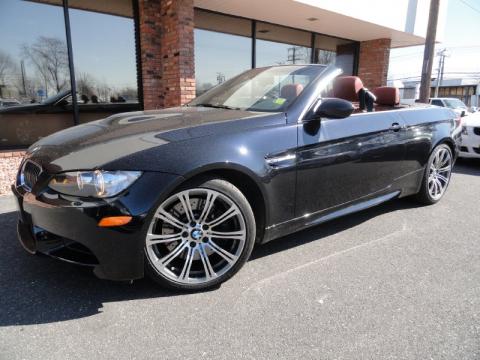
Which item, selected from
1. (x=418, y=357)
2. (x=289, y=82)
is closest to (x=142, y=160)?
(x=289, y=82)

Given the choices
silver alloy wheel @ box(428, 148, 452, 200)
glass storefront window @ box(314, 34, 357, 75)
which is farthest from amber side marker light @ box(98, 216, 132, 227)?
glass storefront window @ box(314, 34, 357, 75)

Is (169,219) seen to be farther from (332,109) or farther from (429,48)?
(429,48)

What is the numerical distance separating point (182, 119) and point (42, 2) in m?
4.48

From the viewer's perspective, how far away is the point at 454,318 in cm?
209

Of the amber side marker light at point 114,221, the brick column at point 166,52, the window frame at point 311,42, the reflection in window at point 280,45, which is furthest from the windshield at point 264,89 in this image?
the reflection in window at point 280,45

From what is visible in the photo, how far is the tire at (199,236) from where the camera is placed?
217 centimetres

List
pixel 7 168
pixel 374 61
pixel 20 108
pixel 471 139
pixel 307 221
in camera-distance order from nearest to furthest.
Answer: pixel 307 221 → pixel 7 168 → pixel 20 108 → pixel 471 139 → pixel 374 61

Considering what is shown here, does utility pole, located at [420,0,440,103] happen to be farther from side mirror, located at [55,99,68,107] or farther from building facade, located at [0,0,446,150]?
A: side mirror, located at [55,99,68,107]

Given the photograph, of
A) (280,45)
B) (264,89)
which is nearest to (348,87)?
(264,89)

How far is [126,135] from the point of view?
2.29m

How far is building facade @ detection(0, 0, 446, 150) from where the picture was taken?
5.48m

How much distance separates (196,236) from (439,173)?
131 inches

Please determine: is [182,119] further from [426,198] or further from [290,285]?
[426,198]

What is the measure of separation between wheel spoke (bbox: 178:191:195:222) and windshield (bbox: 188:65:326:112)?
999 millimetres
